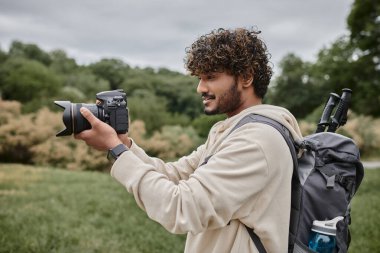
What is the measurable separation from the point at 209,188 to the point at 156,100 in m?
21.7

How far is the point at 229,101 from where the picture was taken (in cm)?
176

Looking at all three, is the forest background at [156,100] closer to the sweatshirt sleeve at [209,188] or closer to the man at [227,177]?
the man at [227,177]

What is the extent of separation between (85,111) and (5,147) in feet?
51.3

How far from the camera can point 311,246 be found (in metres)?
1.62

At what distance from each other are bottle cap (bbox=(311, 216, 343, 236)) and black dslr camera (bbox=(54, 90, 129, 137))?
87cm

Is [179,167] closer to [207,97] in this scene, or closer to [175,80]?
[207,97]

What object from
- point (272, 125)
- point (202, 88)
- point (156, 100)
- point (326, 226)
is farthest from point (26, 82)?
point (326, 226)

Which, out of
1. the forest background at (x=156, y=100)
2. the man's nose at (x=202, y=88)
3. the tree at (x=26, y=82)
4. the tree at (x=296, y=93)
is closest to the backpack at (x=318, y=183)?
the man's nose at (x=202, y=88)

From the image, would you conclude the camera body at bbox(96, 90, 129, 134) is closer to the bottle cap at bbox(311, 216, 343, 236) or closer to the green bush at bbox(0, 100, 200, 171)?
the bottle cap at bbox(311, 216, 343, 236)

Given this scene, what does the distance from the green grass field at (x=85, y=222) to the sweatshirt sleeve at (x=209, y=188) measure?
3.44 metres

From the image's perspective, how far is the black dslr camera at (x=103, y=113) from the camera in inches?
65.4

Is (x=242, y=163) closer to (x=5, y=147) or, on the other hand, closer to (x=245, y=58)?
(x=245, y=58)

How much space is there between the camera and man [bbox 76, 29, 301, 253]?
1473mm

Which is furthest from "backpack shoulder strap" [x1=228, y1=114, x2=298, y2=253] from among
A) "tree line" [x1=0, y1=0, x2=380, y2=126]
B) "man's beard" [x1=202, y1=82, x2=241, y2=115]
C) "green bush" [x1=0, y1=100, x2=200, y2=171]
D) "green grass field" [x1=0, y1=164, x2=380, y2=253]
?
"green bush" [x1=0, y1=100, x2=200, y2=171]
